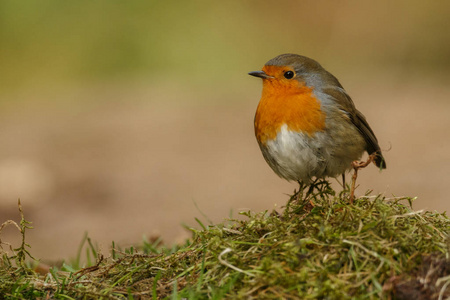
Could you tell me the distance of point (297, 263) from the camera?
2.53 meters

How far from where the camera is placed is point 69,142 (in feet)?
29.8

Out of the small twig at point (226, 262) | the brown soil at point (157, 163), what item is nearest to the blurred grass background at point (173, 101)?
the brown soil at point (157, 163)

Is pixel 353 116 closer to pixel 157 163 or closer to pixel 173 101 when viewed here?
pixel 157 163

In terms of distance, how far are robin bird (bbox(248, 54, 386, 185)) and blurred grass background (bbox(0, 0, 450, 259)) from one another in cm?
149

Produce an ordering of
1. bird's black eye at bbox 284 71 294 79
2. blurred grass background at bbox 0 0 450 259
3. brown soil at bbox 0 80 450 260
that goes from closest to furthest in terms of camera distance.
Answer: bird's black eye at bbox 284 71 294 79 < brown soil at bbox 0 80 450 260 < blurred grass background at bbox 0 0 450 259

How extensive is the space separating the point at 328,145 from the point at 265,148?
1.33 ft

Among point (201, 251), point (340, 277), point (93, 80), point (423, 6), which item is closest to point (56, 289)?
point (201, 251)

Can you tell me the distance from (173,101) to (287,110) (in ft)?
Answer: 23.8

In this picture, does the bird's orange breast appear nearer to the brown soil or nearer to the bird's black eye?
the bird's black eye

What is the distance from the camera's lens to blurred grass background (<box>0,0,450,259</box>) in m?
7.35

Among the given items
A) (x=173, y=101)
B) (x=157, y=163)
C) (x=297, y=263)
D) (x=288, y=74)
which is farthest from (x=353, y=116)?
(x=173, y=101)

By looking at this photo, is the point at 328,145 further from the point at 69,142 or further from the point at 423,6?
the point at 423,6

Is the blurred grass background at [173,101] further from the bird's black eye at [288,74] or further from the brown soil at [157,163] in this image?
the bird's black eye at [288,74]

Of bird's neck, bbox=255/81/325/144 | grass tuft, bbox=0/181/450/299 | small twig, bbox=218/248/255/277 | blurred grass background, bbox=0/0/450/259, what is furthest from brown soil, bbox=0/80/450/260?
small twig, bbox=218/248/255/277
